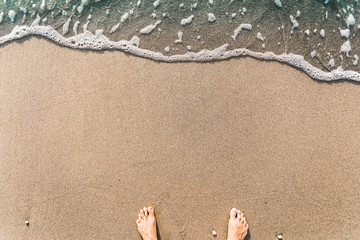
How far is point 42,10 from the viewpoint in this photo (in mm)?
3150

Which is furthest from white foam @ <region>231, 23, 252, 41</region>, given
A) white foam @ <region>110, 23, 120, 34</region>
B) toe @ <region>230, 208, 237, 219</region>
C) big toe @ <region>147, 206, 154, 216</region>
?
big toe @ <region>147, 206, 154, 216</region>

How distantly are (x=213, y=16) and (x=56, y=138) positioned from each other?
2461 millimetres

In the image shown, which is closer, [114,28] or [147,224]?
[147,224]

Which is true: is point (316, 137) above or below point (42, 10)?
below

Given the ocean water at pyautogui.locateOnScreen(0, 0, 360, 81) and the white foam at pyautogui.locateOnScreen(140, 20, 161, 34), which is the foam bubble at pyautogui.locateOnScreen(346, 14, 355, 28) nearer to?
the ocean water at pyautogui.locateOnScreen(0, 0, 360, 81)

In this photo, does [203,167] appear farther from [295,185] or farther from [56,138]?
[56,138]

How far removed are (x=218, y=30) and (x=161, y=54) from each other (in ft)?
2.56

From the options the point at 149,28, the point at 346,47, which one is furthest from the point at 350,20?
the point at 149,28

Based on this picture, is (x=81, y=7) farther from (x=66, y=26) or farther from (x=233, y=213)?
(x=233, y=213)

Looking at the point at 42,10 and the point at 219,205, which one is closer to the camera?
the point at 219,205

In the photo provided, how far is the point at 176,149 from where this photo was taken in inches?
114

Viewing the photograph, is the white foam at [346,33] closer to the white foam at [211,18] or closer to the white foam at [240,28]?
the white foam at [240,28]

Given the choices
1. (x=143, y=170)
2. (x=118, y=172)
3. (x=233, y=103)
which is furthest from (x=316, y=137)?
(x=118, y=172)

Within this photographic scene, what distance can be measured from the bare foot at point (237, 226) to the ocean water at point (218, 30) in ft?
6.12
